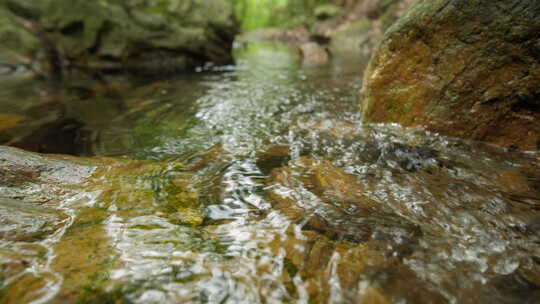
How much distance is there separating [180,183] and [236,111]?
8.68ft

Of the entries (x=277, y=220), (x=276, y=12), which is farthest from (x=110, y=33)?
(x=276, y=12)

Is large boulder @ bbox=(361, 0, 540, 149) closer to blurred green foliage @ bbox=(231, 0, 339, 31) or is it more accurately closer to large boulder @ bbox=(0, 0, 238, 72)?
large boulder @ bbox=(0, 0, 238, 72)

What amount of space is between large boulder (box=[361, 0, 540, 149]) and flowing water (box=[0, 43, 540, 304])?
25 cm

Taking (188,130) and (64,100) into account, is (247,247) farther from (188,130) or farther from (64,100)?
(64,100)

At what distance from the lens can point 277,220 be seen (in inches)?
80.5

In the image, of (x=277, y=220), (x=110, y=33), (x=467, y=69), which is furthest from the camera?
(x=110, y=33)

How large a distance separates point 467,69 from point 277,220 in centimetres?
288

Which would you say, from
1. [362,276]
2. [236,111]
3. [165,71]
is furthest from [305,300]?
[165,71]

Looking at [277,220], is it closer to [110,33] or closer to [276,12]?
[110,33]

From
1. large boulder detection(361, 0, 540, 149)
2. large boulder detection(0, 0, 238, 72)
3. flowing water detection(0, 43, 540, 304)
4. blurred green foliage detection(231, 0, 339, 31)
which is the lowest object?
flowing water detection(0, 43, 540, 304)

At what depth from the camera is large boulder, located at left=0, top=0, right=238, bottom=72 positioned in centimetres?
873

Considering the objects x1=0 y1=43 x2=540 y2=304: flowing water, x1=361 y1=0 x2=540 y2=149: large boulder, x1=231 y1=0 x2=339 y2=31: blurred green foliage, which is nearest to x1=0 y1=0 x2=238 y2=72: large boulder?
x1=0 y1=43 x2=540 y2=304: flowing water

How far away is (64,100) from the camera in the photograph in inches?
234

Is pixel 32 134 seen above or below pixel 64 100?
below
